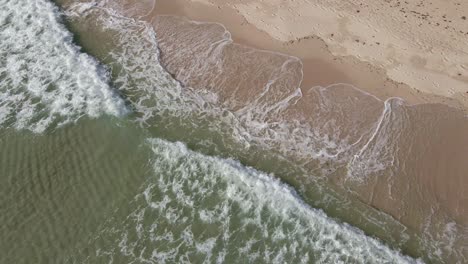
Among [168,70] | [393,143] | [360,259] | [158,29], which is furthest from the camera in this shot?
[158,29]

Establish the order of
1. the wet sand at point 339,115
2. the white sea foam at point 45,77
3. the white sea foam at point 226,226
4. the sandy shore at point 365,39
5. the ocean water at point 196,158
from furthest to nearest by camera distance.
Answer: the sandy shore at point 365,39, the white sea foam at point 45,77, the wet sand at point 339,115, the ocean water at point 196,158, the white sea foam at point 226,226

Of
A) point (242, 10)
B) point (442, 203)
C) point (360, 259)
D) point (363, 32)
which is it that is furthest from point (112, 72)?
point (442, 203)

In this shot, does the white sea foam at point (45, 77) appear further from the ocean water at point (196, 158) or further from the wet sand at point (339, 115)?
the wet sand at point (339, 115)

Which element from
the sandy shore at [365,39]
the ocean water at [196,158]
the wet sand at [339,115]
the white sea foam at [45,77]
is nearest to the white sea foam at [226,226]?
the ocean water at [196,158]

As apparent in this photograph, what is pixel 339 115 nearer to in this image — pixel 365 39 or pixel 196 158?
pixel 365 39

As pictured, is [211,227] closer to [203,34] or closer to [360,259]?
[360,259]

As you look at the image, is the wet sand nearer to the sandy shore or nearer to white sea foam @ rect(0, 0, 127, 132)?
the sandy shore

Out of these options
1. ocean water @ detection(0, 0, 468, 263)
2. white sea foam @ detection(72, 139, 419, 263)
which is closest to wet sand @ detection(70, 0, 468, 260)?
ocean water @ detection(0, 0, 468, 263)
